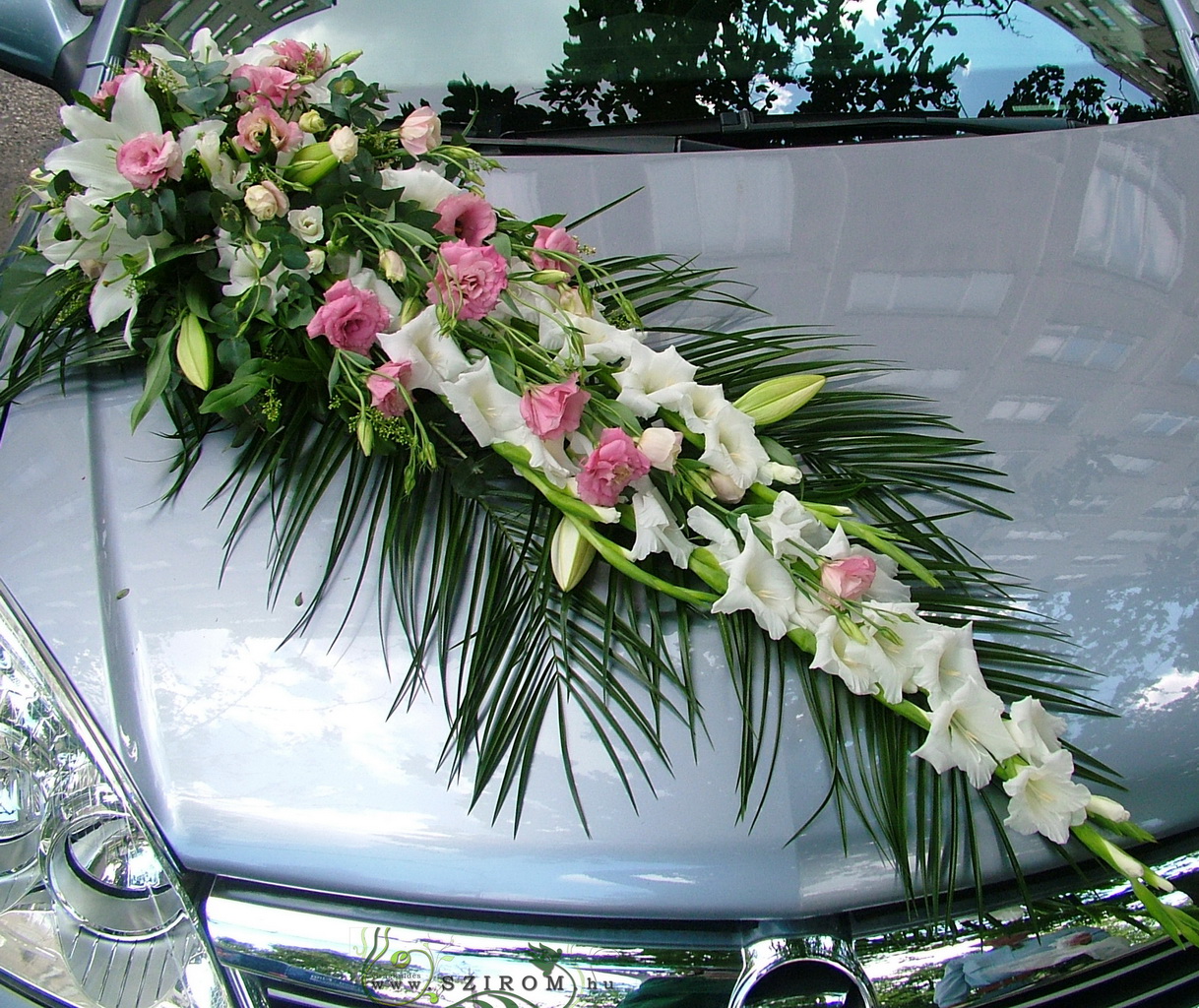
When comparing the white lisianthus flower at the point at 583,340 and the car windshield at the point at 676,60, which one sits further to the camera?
the car windshield at the point at 676,60

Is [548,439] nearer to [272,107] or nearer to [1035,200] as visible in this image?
[272,107]

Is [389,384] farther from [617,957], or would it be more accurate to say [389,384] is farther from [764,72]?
[764,72]

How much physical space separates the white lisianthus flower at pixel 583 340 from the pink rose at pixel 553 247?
0.08 metres

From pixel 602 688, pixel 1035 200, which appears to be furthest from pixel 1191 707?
pixel 1035 200

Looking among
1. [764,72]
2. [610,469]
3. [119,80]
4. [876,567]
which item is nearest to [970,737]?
[876,567]

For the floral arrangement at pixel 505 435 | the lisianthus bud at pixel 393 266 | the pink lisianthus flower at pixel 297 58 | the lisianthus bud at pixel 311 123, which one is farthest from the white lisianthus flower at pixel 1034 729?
the pink lisianthus flower at pixel 297 58

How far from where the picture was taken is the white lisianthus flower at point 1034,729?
926 mm

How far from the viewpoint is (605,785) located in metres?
0.94

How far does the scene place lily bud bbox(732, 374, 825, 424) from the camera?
118cm

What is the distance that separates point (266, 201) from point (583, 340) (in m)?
0.36

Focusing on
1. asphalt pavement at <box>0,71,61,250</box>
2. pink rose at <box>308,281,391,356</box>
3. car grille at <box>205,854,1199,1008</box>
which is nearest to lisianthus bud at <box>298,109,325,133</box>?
pink rose at <box>308,281,391,356</box>

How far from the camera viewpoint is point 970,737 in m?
0.95

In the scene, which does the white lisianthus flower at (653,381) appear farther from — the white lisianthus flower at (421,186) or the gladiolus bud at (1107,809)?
the gladiolus bud at (1107,809)

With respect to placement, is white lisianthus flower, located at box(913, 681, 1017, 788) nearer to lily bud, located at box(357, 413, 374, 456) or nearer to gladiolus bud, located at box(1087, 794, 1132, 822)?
gladiolus bud, located at box(1087, 794, 1132, 822)
